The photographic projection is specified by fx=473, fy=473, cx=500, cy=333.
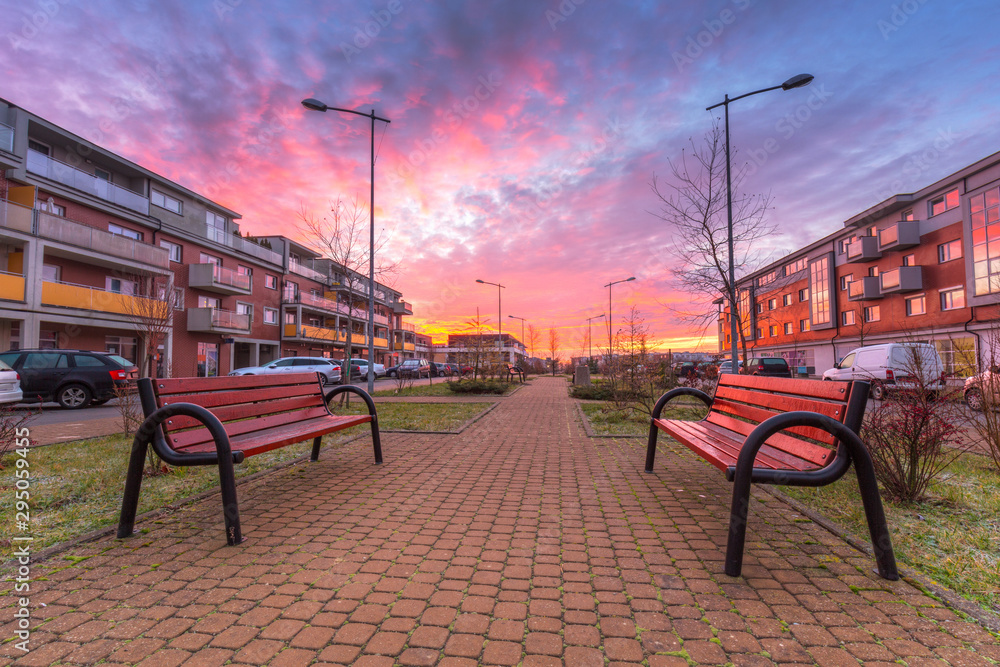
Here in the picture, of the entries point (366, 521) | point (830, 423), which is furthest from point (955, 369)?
point (366, 521)

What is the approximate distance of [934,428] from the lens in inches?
158

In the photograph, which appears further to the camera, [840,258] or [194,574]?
[840,258]

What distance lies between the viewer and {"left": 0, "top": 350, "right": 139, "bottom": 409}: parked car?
43.2 feet

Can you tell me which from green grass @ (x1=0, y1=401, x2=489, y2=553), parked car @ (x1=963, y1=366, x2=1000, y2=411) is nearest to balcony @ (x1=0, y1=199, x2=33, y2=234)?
green grass @ (x1=0, y1=401, x2=489, y2=553)

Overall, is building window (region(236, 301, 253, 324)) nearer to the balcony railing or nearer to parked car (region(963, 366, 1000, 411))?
the balcony railing

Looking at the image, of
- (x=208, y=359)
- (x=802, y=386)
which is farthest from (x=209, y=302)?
(x=802, y=386)

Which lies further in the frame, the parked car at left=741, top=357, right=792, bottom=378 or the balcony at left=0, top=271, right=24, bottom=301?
the parked car at left=741, top=357, right=792, bottom=378

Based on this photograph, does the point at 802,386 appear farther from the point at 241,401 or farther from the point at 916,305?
the point at 916,305

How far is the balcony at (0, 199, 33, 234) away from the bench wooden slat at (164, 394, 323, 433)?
21.0 m

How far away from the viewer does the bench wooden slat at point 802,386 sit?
3.15 m

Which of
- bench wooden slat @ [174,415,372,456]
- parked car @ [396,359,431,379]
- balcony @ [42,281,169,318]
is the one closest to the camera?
bench wooden slat @ [174,415,372,456]

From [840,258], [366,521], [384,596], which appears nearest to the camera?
[384,596]

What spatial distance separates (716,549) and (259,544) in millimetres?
2975

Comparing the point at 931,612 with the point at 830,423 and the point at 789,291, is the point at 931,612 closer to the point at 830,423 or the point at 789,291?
the point at 830,423
